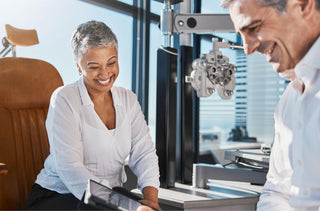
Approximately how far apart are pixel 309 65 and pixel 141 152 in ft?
3.09

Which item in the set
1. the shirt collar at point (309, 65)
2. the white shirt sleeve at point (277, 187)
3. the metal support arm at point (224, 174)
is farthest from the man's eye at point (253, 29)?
the metal support arm at point (224, 174)

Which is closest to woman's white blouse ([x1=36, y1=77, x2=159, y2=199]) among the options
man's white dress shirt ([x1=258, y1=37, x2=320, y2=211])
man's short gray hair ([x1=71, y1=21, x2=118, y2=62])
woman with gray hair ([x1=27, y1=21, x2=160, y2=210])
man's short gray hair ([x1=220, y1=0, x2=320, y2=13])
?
woman with gray hair ([x1=27, y1=21, x2=160, y2=210])

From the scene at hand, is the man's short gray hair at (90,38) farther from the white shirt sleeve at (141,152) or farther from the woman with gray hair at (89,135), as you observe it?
the white shirt sleeve at (141,152)

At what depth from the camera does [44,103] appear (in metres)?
1.80

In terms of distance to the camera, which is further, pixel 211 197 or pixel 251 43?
pixel 211 197

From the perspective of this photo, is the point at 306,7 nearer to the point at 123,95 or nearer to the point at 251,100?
the point at 123,95

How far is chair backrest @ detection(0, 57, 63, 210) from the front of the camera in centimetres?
165

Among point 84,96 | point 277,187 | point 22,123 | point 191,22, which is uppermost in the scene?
point 191,22

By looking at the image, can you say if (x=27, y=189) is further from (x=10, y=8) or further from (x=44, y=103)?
(x=10, y=8)

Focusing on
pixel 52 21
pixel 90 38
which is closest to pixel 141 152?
pixel 90 38

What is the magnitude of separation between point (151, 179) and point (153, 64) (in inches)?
88.1

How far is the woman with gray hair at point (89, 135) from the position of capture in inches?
56.2

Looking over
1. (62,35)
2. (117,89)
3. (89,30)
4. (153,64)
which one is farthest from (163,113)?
(153,64)

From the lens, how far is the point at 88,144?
150 cm
